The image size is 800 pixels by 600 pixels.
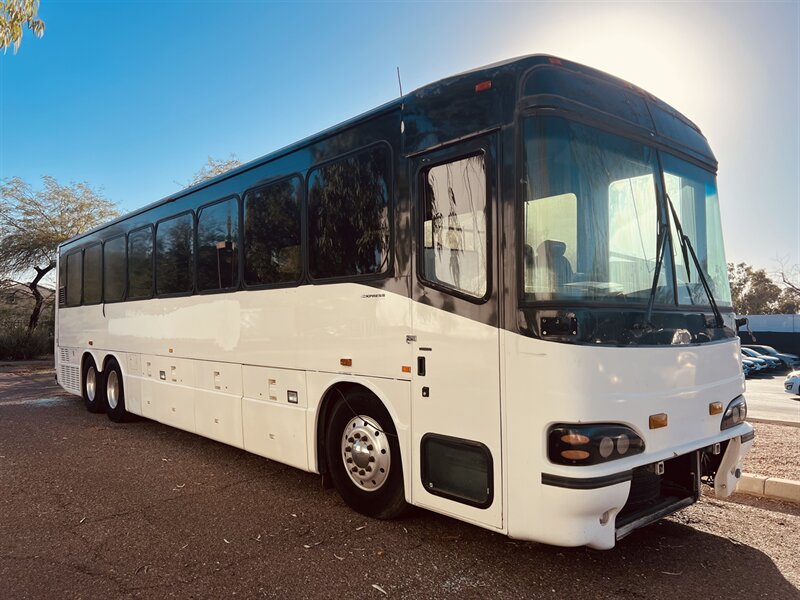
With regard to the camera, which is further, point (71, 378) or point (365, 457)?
point (71, 378)

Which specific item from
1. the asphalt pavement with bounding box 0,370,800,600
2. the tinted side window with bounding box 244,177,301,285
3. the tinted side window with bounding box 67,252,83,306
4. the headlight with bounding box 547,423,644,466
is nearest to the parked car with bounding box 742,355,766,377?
the asphalt pavement with bounding box 0,370,800,600

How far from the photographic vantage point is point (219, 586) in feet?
12.0

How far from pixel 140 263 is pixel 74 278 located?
3.74 metres

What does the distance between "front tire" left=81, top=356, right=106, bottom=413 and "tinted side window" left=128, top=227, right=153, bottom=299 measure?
86.7 inches

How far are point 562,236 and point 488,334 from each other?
0.77m

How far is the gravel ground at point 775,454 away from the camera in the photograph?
19.8 feet

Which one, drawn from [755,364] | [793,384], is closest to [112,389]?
[793,384]

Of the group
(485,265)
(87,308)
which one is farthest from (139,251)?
(485,265)

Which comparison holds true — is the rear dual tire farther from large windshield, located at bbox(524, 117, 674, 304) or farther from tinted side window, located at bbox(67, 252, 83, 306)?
large windshield, located at bbox(524, 117, 674, 304)

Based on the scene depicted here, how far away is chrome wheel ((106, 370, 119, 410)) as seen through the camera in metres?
9.64

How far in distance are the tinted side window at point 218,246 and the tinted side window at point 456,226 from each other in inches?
120

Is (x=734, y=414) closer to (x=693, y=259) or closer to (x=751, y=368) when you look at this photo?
(x=693, y=259)

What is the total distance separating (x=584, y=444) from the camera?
3385 millimetres

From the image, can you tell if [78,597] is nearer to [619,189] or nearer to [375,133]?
[375,133]
